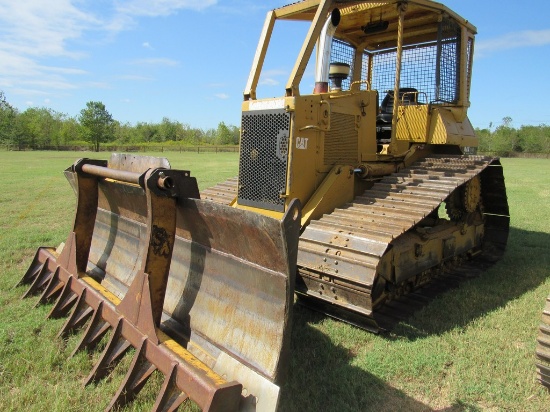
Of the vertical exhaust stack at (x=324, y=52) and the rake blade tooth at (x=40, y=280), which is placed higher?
the vertical exhaust stack at (x=324, y=52)

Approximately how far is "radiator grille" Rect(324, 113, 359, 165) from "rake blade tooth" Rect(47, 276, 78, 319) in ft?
9.49

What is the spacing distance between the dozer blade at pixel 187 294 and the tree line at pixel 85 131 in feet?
245

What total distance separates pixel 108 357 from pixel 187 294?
691mm

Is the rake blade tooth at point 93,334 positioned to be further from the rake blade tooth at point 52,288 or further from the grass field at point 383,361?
the rake blade tooth at point 52,288

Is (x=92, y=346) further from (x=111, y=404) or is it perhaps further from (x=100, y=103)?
(x=100, y=103)

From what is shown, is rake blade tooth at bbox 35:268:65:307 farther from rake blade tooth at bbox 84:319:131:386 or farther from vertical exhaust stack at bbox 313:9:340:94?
vertical exhaust stack at bbox 313:9:340:94

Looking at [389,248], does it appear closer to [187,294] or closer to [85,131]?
[187,294]

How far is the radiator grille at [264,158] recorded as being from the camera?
466 centimetres

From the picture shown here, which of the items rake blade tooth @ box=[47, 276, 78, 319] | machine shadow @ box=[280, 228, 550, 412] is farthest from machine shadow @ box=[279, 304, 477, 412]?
rake blade tooth @ box=[47, 276, 78, 319]

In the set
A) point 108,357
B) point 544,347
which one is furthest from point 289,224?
point 544,347

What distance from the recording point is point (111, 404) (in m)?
2.80

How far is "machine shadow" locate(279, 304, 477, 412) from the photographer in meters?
3.00

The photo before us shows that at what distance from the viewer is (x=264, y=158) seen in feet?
15.9

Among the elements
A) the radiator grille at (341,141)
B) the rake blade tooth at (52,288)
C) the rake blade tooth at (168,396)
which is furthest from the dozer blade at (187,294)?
the radiator grille at (341,141)
